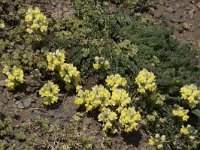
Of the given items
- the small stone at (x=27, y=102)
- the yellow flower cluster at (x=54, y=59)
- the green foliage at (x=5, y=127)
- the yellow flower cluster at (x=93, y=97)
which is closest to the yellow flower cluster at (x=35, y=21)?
the yellow flower cluster at (x=54, y=59)

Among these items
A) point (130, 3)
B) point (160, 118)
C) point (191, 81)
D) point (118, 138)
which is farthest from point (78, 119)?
point (130, 3)

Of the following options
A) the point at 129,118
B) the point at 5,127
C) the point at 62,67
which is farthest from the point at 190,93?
the point at 5,127

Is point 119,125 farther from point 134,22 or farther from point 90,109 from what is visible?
point 134,22

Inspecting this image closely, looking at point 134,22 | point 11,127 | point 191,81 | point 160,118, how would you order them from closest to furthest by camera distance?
1. point 11,127
2. point 160,118
3. point 191,81
4. point 134,22

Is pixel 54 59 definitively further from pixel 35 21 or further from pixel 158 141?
pixel 158 141

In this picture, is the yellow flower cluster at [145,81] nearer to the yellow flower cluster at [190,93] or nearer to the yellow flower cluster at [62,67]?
the yellow flower cluster at [190,93]

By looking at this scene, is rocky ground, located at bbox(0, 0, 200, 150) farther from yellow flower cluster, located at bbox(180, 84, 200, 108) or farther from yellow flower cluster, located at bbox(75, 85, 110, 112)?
yellow flower cluster, located at bbox(180, 84, 200, 108)
